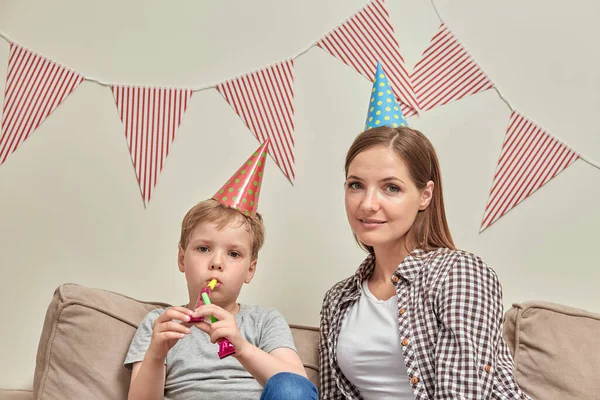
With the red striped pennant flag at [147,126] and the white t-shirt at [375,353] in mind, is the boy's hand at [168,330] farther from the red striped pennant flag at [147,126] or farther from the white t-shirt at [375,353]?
the red striped pennant flag at [147,126]

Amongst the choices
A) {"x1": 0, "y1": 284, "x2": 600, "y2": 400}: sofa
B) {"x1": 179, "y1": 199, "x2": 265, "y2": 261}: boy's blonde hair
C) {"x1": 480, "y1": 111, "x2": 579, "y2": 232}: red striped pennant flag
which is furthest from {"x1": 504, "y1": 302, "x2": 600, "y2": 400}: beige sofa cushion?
{"x1": 179, "y1": 199, "x2": 265, "y2": 261}: boy's blonde hair

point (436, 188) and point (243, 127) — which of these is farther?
point (243, 127)

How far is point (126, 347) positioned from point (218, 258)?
1.01 ft

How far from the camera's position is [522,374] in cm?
165

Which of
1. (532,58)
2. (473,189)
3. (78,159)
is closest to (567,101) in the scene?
(532,58)

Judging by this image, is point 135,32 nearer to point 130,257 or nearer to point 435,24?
point 130,257

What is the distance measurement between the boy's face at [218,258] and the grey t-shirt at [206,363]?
100 millimetres

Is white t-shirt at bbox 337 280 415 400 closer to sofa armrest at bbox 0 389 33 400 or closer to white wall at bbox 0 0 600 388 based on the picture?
white wall at bbox 0 0 600 388

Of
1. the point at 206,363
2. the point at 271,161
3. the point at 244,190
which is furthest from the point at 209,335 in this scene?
the point at 271,161

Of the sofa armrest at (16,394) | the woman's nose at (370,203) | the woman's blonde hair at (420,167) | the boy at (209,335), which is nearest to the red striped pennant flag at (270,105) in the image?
the boy at (209,335)

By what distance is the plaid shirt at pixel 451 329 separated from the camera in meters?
1.33

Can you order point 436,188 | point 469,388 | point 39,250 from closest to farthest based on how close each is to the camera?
point 469,388 → point 436,188 → point 39,250

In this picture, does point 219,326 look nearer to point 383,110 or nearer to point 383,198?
point 383,198

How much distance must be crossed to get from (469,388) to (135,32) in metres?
1.43
